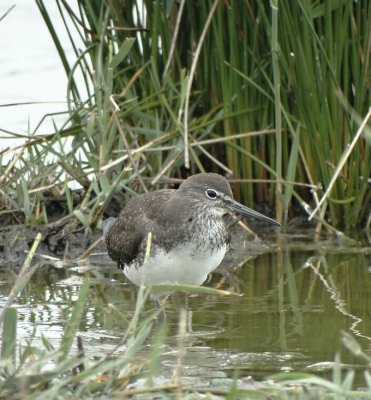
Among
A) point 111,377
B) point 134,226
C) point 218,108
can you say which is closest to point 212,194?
point 134,226

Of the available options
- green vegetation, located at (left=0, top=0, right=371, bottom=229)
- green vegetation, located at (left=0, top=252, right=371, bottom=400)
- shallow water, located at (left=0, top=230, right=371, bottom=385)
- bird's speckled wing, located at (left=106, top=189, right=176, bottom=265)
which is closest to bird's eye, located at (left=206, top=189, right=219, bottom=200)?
bird's speckled wing, located at (left=106, top=189, right=176, bottom=265)

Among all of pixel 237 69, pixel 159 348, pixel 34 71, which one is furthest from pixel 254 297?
pixel 34 71

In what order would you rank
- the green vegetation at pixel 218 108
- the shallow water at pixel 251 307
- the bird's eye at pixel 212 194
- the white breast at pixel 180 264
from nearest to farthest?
1. the shallow water at pixel 251 307
2. the white breast at pixel 180 264
3. the bird's eye at pixel 212 194
4. the green vegetation at pixel 218 108

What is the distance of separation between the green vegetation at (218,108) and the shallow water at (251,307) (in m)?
0.39

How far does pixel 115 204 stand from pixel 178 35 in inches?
56.7

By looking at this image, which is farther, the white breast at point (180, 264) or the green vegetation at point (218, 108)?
the green vegetation at point (218, 108)

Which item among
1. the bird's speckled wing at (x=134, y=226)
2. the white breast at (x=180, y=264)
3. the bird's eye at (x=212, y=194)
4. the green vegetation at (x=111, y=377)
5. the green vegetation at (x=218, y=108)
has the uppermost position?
the green vegetation at (x=218, y=108)

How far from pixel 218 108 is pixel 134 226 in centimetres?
190

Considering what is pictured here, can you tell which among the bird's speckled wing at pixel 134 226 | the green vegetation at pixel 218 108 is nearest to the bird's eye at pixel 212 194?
the bird's speckled wing at pixel 134 226

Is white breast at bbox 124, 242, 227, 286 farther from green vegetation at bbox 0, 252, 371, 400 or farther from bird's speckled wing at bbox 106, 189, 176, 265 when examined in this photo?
→ green vegetation at bbox 0, 252, 371, 400

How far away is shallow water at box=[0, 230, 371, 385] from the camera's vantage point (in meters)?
6.00

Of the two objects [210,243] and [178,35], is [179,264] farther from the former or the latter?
[178,35]

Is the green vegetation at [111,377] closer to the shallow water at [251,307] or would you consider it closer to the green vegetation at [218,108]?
the shallow water at [251,307]

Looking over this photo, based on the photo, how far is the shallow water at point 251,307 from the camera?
5996mm
